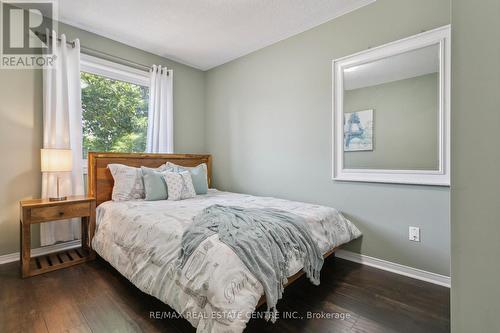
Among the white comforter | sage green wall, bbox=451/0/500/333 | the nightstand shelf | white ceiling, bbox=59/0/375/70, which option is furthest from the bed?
white ceiling, bbox=59/0/375/70

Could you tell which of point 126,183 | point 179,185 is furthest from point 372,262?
point 126,183

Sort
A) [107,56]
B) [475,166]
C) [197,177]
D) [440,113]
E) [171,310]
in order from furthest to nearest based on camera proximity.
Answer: [197,177] < [107,56] < [440,113] < [171,310] < [475,166]

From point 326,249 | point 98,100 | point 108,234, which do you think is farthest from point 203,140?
point 326,249

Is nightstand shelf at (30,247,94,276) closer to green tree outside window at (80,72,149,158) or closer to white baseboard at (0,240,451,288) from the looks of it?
white baseboard at (0,240,451,288)

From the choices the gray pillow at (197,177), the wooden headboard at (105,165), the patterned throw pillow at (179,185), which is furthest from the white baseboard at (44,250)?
the gray pillow at (197,177)

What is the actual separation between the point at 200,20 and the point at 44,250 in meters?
3.01

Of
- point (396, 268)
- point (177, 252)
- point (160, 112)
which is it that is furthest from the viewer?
point (160, 112)

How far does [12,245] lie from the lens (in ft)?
8.09

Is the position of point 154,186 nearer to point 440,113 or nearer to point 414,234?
point 414,234

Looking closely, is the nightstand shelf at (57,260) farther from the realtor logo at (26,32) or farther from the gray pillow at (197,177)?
the realtor logo at (26,32)

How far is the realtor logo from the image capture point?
2.40 meters

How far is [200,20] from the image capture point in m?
2.65

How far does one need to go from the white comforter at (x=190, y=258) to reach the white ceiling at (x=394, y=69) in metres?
1.35

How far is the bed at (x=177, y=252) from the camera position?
122 centimetres
